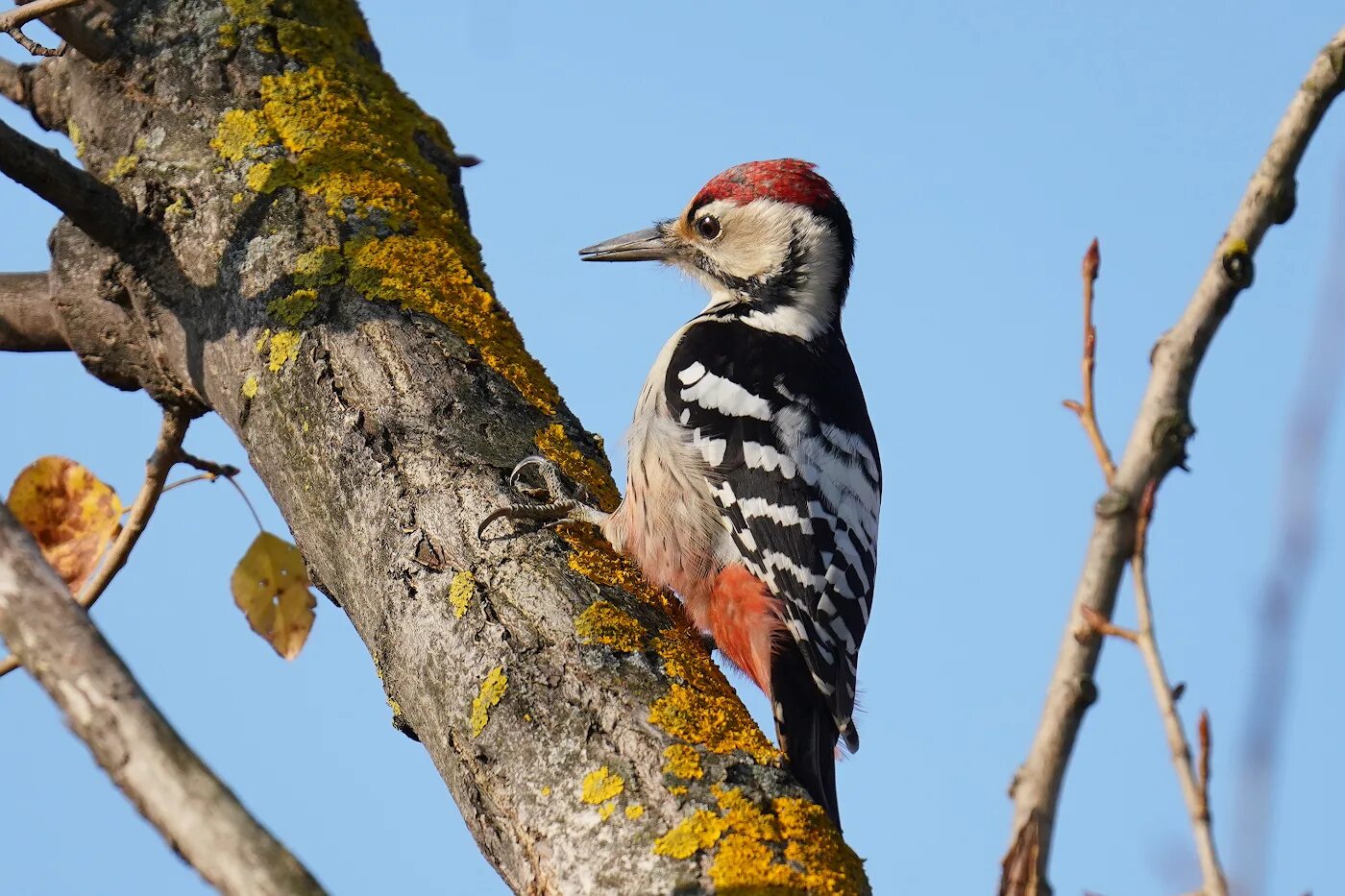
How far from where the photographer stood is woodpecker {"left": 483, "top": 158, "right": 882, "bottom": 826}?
3.37 meters

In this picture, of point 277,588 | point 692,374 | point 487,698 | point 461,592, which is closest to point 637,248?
point 692,374

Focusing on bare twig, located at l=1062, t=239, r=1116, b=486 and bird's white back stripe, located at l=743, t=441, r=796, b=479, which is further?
bird's white back stripe, located at l=743, t=441, r=796, b=479

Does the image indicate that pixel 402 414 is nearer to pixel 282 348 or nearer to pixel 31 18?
pixel 282 348

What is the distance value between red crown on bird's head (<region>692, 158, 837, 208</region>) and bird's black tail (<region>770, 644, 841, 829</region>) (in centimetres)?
187

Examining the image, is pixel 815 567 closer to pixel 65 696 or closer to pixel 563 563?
pixel 563 563

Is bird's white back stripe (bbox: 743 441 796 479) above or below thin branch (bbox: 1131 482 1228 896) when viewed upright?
above

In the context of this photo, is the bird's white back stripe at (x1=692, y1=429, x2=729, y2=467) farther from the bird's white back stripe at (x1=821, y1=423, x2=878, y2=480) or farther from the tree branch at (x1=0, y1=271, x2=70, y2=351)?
the tree branch at (x1=0, y1=271, x2=70, y2=351)

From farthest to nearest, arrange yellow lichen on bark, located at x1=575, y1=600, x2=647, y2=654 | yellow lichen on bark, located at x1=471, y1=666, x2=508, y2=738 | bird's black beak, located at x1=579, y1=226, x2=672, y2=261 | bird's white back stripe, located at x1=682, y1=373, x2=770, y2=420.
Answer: bird's black beak, located at x1=579, y1=226, x2=672, y2=261, bird's white back stripe, located at x1=682, y1=373, x2=770, y2=420, yellow lichen on bark, located at x1=575, y1=600, x2=647, y2=654, yellow lichen on bark, located at x1=471, y1=666, x2=508, y2=738

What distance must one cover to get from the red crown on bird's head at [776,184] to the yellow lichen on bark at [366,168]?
50.5 inches

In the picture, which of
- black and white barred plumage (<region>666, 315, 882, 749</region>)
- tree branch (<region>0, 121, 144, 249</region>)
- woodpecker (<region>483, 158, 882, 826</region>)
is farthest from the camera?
black and white barred plumage (<region>666, 315, 882, 749</region>)

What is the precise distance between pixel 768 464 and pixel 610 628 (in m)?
1.35

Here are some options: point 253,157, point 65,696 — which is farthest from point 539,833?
point 253,157

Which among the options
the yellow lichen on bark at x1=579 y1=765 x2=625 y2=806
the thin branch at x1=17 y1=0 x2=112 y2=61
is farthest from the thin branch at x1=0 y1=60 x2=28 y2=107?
the yellow lichen on bark at x1=579 y1=765 x2=625 y2=806

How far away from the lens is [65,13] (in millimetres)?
3422
